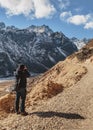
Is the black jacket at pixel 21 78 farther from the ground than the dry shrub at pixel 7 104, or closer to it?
farther from the ground

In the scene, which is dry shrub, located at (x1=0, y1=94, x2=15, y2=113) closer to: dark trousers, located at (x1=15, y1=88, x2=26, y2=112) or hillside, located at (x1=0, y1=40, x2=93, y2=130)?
hillside, located at (x1=0, y1=40, x2=93, y2=130)

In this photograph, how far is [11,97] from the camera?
968 inches

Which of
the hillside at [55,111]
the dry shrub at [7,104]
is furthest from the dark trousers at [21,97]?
the dry shrub at [7,104]

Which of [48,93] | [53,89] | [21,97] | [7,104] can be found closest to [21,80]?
[21,97]

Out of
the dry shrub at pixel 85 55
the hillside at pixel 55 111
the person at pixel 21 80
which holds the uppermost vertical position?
the dry shrub at pixel 85 55

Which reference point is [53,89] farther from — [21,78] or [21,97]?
[21,78]

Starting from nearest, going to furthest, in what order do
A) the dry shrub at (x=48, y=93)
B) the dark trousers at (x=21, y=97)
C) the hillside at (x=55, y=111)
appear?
the hillside at (x=55, y=111) < the dark trousers at (x=21, y=97) < the dry shrub at (x=48, y=93)

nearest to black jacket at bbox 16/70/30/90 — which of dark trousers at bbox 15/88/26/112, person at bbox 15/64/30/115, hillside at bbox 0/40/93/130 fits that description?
person at bbox 15/64/30/115

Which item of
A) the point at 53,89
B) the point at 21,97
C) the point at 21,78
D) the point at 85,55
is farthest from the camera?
the point at 85,55

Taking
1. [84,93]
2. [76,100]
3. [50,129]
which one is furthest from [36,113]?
[84,93]

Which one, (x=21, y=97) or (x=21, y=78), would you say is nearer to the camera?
(x=21, y=78)

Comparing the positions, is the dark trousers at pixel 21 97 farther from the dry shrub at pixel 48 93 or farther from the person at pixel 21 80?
the dry shrub at pixel 48 93

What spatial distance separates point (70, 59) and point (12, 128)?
40077 millimetres

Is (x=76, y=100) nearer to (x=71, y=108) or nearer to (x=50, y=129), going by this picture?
(x=71, y=108)
